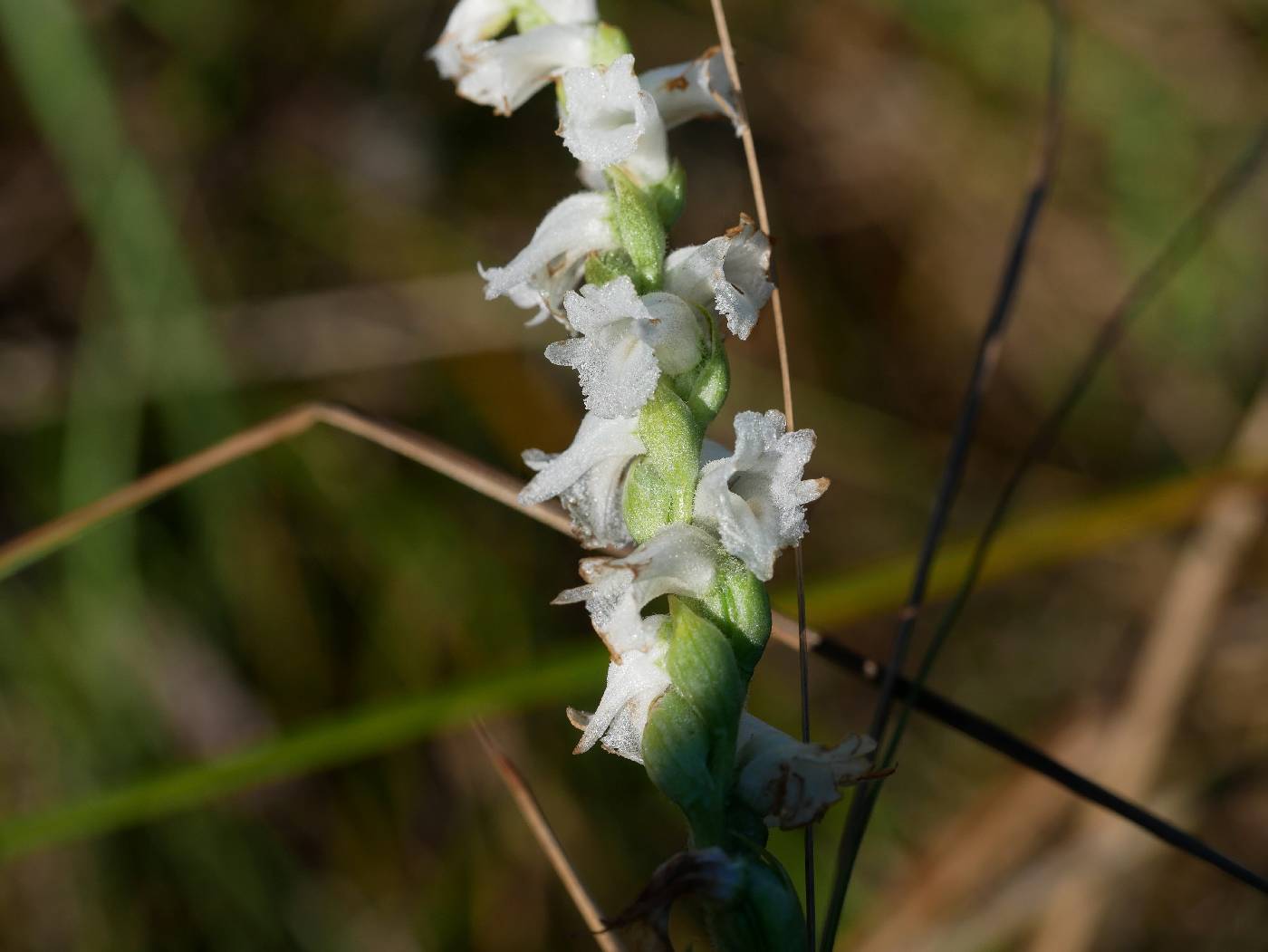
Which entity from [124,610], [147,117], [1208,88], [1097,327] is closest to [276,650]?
[124,610]

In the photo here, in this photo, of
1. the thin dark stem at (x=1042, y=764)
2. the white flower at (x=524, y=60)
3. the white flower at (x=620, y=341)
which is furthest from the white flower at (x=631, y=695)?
the white flower at (x=524, y=60)

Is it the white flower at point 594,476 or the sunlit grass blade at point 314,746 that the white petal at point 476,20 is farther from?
the sunlit grass blade at point 314,746

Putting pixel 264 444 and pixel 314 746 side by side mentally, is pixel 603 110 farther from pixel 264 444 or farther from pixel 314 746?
pixel 314 746

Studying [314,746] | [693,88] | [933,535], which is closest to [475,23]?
[693,88]

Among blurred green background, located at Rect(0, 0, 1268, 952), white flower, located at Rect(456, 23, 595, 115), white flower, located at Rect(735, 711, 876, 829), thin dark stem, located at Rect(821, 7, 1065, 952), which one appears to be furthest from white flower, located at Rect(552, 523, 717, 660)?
blurred green background, located at Rect(0, 0, 1268, 952)

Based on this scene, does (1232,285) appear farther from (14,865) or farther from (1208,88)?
(14,865)

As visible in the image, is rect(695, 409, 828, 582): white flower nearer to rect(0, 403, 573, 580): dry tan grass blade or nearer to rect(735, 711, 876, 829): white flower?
rect(735, 711, 876, 829): white flower
